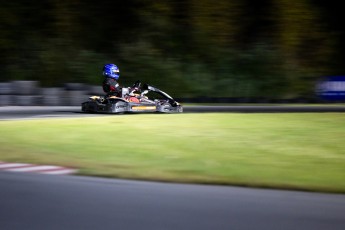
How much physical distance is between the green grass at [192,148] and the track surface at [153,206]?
0.44m

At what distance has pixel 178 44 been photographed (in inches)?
896

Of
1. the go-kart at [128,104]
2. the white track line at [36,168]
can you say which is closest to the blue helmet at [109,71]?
the go-kart at [128,104]

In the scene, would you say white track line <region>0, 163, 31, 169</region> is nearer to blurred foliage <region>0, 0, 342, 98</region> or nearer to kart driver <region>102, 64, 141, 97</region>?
kart driver <region>102, 64, 141, 97</region>

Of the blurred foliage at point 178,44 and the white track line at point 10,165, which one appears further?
the blurred foliage at point 178,44

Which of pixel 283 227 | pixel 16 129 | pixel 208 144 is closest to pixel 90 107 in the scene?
pixel 16 129

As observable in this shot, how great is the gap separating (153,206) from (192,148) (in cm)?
315

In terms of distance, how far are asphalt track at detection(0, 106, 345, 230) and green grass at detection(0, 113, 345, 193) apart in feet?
1.33

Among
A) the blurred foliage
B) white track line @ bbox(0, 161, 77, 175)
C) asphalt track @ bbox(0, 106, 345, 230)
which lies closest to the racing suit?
white track line @ bbox(0, 161, 77, 175)

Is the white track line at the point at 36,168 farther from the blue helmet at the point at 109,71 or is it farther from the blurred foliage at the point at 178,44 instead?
the blurred foliage at the point at 178,44

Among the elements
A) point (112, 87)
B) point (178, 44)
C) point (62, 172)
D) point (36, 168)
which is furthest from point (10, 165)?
point (178, 44)

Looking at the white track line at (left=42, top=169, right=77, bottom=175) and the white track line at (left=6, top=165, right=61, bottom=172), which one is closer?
the white track line at (left=42, top=169, right=77, bottom=175)

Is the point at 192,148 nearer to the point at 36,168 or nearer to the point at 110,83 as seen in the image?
the point at 36,168

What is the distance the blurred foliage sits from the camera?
20688 mm

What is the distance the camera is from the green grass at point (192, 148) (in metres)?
5.70
